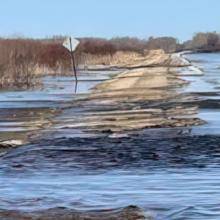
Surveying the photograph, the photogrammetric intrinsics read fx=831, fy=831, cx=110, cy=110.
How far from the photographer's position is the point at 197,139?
16.1 metres

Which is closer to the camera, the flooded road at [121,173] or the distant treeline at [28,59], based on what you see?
the flooded road at [121,173]

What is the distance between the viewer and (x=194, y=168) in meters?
12.1

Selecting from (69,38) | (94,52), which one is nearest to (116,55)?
(94,52)

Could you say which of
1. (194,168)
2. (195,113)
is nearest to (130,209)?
(194,168)

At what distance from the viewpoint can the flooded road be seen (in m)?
9.12

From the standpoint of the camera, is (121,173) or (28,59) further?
(28,59)

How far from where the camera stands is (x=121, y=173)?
11734 mm

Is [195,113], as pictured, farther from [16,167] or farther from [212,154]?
[16,167]

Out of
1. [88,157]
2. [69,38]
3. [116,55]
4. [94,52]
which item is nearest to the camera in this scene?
[88,157]

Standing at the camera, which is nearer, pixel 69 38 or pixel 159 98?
pixel 159 98

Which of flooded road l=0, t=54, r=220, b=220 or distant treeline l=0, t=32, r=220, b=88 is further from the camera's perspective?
distant treeline l=0, t=32, r=220, b=88

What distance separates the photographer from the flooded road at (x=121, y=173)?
9117 mm

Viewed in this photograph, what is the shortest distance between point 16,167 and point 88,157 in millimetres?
1567

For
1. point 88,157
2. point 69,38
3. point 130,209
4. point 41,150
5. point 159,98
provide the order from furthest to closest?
1. point 69,38
2. point 159,98
3. point 41,150
4. point 88,157
5. point 130,209
